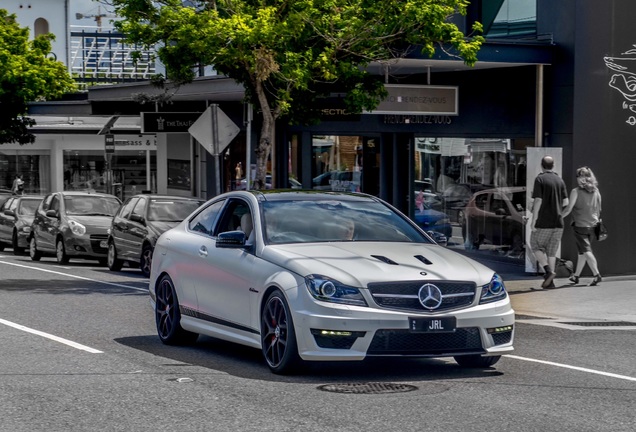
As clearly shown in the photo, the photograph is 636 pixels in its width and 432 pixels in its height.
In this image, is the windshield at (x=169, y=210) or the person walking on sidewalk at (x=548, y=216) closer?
the person walking on sidewalk at (x=548, y=216)

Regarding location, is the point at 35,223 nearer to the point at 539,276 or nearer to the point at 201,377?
the point at 539,276

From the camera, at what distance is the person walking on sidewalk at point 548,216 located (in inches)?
696

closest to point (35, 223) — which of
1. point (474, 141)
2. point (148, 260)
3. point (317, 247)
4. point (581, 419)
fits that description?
point (148, 260)

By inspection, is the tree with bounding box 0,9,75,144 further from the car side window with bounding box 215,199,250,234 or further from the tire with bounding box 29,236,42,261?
the car side window with bounding box 215,199,250,234

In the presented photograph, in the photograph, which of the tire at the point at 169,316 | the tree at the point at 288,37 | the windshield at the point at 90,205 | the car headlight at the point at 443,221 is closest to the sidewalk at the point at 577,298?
the tree at the point at 288,37

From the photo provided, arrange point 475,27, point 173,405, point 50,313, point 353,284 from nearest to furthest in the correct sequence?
point 173,405, point 353,284, point 50,313, point 475,27

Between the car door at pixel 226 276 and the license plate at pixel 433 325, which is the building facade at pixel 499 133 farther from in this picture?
the license plate at pixel 433 325

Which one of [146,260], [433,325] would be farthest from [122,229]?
[433,325]

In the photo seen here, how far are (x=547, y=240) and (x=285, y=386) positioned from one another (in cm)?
952

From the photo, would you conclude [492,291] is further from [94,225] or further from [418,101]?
[94,225]

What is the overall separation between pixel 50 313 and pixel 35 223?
13.4 m

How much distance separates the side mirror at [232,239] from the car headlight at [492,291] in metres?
2.08

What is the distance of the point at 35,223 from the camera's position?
27719 mm

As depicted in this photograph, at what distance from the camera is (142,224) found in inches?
880
